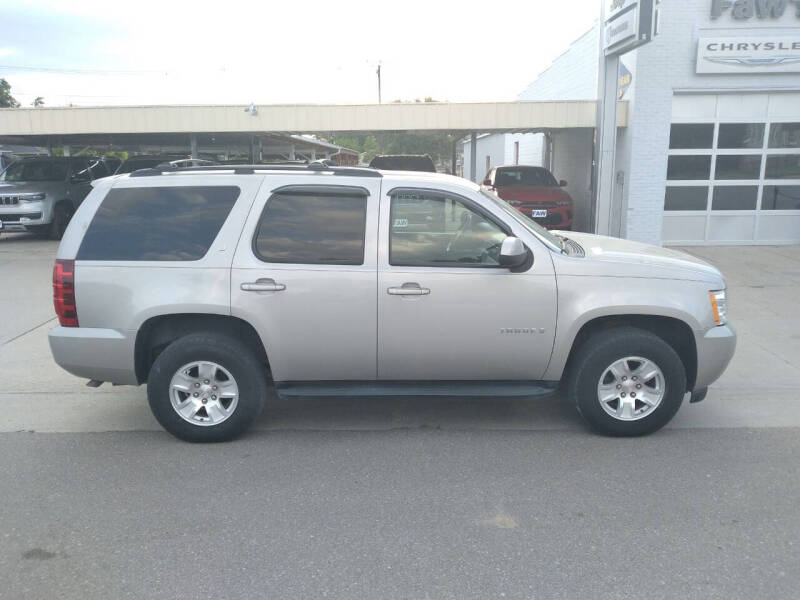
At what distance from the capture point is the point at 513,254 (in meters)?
4.61

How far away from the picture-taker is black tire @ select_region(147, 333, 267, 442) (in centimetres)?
482

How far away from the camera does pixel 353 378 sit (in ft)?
16.4

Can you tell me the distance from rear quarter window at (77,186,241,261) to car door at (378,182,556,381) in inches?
47.6

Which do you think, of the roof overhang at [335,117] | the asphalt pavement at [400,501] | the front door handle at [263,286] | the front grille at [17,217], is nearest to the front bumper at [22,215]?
the front grille at [17,217]

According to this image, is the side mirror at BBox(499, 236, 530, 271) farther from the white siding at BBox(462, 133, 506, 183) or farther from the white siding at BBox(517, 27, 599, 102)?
the white siding at BBox(462, 133, 506, 183)

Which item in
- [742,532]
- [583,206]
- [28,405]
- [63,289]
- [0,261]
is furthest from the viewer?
[583,206]

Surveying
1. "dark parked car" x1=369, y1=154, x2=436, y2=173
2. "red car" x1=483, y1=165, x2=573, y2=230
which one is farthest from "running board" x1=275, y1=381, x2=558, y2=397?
"dark parked car" x1=369, y1=154, x2=436, y2=173

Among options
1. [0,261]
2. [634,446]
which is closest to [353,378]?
[634,446]

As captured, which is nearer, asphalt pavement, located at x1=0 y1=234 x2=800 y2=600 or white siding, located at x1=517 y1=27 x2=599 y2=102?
asphalt pavement, located at x1=0 y1=234 x2=800 y2=600

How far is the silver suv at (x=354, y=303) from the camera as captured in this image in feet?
15.7

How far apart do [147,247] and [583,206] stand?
15223mm

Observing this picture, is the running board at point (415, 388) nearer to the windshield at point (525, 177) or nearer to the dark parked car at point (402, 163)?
the dark parked car at point (402, 163)

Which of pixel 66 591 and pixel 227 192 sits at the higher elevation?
pixel 227 192

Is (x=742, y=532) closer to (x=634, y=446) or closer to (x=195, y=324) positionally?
(x=634, y=446)
